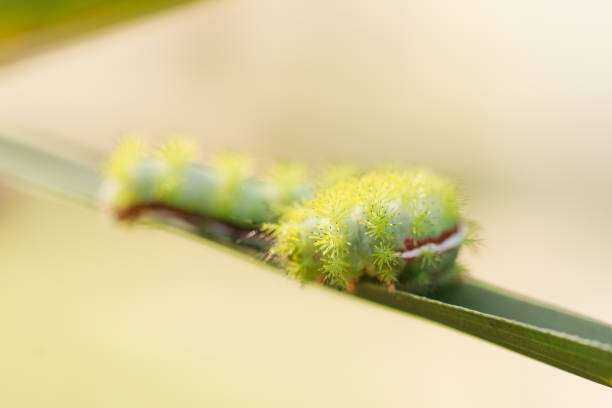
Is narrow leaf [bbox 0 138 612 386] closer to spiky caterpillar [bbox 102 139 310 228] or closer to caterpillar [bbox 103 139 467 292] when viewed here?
caterpillar [bbox 103 139 467 292]

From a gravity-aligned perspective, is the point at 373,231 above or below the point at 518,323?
above

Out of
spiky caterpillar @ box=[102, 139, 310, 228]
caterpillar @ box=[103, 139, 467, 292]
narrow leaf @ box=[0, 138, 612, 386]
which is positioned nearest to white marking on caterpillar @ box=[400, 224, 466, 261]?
caterpillar @ box=[103, 139, 467, 292]

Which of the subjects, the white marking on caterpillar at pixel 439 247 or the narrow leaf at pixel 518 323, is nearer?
the narrow leaf at pixel 518 323

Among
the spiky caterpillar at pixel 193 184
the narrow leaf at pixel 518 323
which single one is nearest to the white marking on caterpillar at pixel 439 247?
the narrow leaf at pixel 518 323

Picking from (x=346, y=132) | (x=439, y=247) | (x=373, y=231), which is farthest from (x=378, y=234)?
(x=346, y=132)

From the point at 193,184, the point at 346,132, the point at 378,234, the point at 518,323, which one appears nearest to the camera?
the point at 518,323

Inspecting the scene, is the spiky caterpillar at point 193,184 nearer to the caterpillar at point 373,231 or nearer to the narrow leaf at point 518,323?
the caterpillar at point 373,231

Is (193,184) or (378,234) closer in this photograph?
(378,234)

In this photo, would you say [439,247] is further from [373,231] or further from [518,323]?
[518,323]
